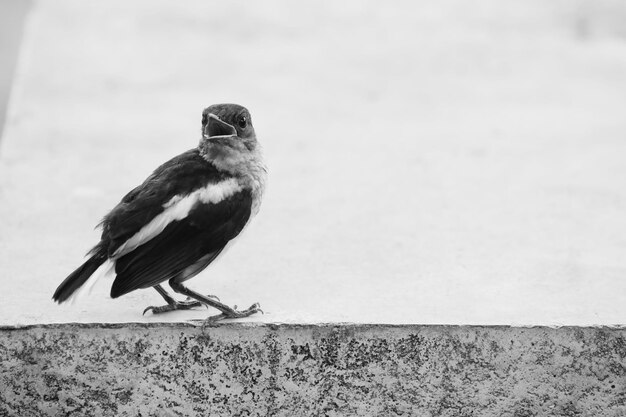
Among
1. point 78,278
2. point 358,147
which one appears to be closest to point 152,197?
point 78,278

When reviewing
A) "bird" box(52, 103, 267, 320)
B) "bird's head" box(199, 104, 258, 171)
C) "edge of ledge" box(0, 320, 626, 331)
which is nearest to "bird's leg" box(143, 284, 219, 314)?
"bird" box(52, 103, 267, 320)

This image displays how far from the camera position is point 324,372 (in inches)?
116

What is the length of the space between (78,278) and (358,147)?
2373 mm

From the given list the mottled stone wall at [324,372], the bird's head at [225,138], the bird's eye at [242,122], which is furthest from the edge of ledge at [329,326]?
the bird's eye at [242,122]

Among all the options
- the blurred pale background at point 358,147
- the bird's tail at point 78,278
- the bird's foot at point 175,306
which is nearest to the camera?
the bird's tail at point 78,278

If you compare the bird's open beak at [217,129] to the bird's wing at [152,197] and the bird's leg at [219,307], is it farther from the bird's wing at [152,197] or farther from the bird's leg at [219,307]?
the bird's leg at [219,307]

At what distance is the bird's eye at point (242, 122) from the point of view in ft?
10.7

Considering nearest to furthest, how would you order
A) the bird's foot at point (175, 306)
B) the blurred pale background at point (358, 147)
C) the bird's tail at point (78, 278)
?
the bird's tail at point (78, 278), the bird's foot at point (175, 306), the blurred pale background at point (358, 147)

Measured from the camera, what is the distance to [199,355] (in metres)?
2.91

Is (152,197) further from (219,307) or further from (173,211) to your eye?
(219,307)

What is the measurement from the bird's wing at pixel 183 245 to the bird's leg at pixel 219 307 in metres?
0.04

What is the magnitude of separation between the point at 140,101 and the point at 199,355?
291 cm

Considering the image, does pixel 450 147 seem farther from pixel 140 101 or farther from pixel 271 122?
pixel 140 101

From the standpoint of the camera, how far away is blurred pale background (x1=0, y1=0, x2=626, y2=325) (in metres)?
3.39
